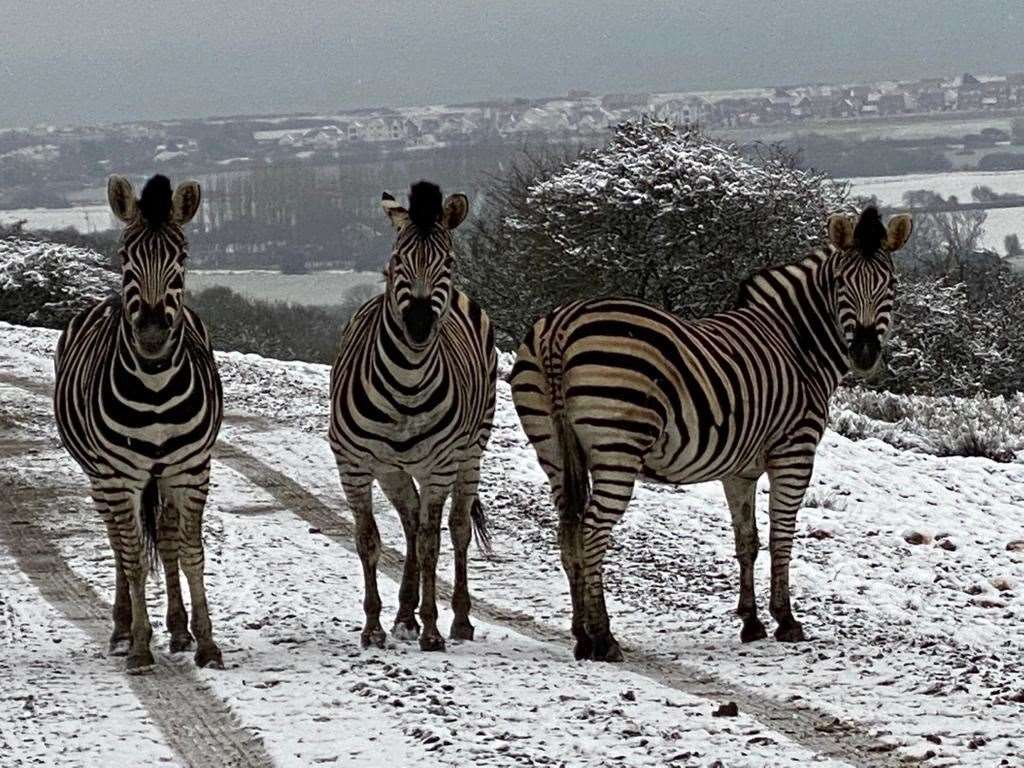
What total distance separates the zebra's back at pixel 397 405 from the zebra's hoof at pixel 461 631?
103 centimetres

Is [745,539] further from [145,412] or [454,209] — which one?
[145,412]

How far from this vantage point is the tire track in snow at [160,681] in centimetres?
633

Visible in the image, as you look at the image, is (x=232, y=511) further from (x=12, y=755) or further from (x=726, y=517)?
(x=12, y=755)

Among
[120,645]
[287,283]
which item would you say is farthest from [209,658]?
[287,283]

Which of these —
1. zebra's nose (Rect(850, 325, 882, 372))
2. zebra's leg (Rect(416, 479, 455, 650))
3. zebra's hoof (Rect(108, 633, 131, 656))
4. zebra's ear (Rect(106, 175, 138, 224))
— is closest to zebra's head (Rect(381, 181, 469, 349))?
zebra's leg (Rect(416, 479, 455, 650))

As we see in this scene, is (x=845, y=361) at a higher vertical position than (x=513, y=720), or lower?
higher

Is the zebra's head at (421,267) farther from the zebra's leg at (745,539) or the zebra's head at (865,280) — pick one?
the zebra's head at (865,280)

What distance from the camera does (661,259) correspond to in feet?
91.4

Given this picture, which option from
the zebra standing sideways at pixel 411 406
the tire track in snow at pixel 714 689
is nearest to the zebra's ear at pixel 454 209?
the zebra standing sideways at pixel 411 406

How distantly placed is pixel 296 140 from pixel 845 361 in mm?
62823

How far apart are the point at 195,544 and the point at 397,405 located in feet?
4.68

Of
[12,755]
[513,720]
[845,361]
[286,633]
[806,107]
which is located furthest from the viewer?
[806,107]

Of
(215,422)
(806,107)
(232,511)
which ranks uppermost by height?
(806,107)

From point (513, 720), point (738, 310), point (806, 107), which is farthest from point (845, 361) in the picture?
point (806, 107)
